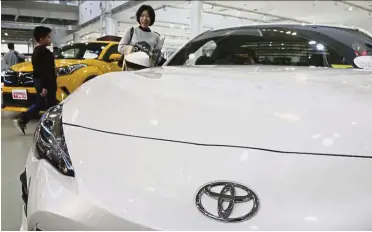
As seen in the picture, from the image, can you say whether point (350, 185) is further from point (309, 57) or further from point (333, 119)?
point (309, 57)

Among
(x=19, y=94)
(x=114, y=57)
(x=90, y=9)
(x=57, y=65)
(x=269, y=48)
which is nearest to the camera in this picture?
(x=269, y=48)

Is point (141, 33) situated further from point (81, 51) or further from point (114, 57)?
point (81, 51)

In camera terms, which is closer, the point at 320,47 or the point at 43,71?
the point at 320,47

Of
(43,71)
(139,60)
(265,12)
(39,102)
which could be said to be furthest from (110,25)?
(139,60)

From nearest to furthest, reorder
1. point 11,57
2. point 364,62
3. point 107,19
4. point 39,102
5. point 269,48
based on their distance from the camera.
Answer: point 364,62, point 269,48, point 39,102, point 11,57, point 107,19

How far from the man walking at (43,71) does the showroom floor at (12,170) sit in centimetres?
30

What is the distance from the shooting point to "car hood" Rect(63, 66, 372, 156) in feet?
2.67

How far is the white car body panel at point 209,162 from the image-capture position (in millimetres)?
731

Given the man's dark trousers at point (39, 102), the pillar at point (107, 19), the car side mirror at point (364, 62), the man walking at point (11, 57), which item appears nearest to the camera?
A: the car side mirror at point (364, 62)

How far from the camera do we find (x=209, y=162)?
0.79m

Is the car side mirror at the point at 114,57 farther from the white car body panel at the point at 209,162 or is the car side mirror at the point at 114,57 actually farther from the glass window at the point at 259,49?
the white car body panel at the point at 209,162

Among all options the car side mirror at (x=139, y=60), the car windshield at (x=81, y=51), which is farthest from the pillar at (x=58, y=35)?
the car side mirror at (x=139, y=60)

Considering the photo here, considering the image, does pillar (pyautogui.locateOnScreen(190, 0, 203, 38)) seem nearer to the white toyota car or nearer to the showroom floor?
the showroom floor

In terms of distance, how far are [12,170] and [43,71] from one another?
162 centimetres
